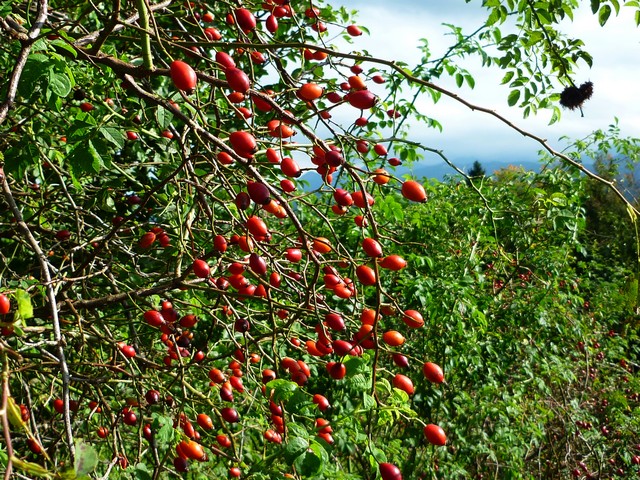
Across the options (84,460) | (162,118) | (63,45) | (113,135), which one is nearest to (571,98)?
(162,118)

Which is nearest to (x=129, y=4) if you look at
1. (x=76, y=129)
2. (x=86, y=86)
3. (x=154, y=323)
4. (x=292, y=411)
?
(x=86, y=86)

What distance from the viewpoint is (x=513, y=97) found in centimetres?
248

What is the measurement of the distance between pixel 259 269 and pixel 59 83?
25.9 inches

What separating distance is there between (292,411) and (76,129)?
38.0 inches

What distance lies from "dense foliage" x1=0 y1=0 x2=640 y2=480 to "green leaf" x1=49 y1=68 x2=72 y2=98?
0.02m

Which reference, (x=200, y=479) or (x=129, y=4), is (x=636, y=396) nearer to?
(x=200, y=479)

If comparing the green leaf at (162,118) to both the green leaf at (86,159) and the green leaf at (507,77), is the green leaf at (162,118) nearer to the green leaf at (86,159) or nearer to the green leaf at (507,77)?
the green leaf at (86,159)

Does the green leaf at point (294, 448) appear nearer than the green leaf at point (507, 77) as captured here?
Yes

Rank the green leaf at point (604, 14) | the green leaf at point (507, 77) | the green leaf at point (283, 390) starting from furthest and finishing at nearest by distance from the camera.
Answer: the green leaf at point (507, 77)
the green leaf at point (604, 14)
the green leaf at point (283, 390)

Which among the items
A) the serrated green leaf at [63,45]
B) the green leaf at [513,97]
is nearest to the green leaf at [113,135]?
the serrated green leaf at [63,45]

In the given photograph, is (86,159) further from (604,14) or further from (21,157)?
(604,14)

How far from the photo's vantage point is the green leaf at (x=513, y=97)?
246cm

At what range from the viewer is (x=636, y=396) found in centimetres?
530

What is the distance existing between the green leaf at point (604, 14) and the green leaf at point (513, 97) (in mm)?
586
